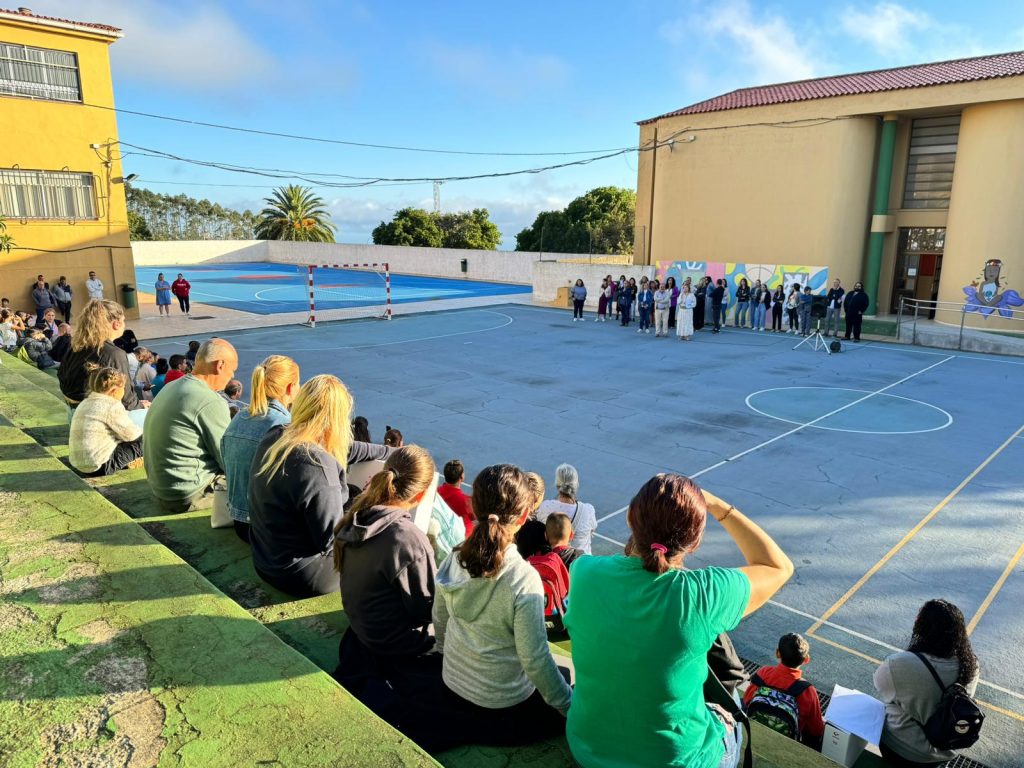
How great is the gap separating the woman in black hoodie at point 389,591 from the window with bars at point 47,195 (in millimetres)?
22481

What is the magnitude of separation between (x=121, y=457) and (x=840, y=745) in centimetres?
596

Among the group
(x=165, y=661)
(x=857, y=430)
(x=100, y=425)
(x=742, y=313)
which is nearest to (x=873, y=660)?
(x=165, y=661)

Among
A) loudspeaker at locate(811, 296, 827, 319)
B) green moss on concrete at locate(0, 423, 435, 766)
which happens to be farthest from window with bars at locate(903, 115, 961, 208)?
green moss on concrete at locate(0, 423, 435, 766)

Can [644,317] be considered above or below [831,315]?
below

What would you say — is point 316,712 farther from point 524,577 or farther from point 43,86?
point 43,86

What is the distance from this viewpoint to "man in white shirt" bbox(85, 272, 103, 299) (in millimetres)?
20781

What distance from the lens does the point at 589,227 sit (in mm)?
50719

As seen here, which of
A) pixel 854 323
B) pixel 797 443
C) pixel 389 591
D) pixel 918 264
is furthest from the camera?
pixel 918 264

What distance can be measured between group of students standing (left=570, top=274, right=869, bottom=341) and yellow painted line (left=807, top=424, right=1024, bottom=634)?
10.4m

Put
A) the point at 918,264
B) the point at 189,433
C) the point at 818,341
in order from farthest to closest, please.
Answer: the point at 918,264
the point at 818,341
the point at 189,433

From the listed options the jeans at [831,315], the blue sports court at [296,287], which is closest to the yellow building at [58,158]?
the blue sports court at [296,287]

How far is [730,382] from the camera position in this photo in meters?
14.4

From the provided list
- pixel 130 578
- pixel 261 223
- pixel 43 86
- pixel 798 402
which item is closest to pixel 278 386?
pixel 130 578

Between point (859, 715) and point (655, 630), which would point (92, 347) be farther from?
point (859, 715)
